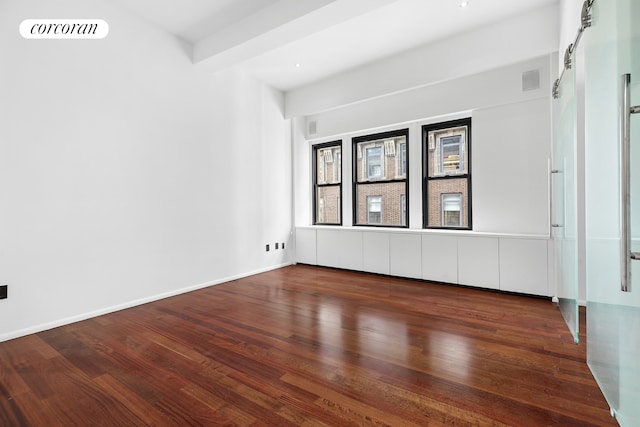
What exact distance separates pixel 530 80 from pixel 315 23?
262 centimetres

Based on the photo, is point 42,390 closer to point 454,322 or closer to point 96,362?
point 96,362

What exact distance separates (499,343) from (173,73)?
437 centimetres

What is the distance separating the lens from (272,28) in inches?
127

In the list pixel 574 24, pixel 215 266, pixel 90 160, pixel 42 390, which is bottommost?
pixel 42 390

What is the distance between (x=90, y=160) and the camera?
3.13 m

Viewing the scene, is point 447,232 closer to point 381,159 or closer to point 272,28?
point 381,159

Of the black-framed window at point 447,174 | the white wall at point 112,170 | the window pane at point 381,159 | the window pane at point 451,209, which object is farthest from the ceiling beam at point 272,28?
the window pane at point 451,209

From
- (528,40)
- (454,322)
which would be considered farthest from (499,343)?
(528,40)

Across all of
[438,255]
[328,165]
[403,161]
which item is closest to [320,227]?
[328,165]

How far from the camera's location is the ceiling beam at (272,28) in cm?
292

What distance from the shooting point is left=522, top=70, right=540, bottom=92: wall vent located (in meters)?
3.69

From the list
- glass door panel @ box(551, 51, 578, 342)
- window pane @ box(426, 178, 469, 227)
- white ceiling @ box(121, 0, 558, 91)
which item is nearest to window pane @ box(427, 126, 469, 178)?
window pane @ box(426, 178, 469, 227)

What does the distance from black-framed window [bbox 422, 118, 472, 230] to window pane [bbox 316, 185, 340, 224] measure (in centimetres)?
164

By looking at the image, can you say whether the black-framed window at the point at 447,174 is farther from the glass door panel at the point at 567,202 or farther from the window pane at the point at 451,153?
the glass door panel at the point at 567,202
